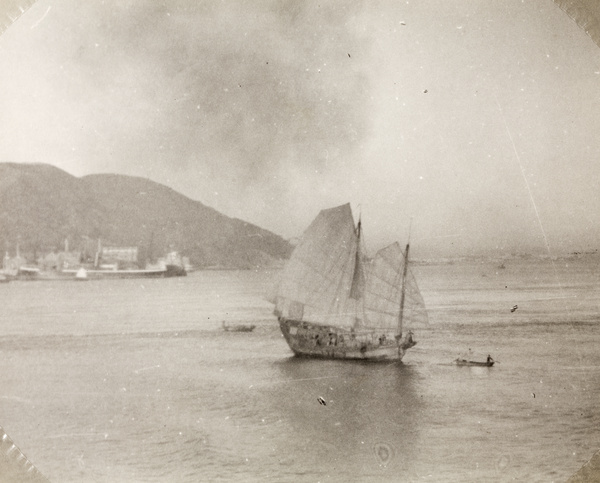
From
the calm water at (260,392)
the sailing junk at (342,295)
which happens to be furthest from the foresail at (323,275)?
the calm water at (260,392)

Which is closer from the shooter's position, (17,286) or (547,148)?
(17,286)

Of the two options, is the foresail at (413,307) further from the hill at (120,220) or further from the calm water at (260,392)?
the hill at (120,220)

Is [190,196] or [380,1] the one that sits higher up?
[380,1]

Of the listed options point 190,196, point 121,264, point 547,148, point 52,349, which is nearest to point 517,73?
point 547,148

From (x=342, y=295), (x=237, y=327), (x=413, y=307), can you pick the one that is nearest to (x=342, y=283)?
(x=342, y=295)

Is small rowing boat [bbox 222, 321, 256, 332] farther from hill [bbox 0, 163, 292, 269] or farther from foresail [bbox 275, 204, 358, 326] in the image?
hill [bbox 0, 163, 292, 269]

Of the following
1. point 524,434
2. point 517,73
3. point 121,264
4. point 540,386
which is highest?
point 517,73

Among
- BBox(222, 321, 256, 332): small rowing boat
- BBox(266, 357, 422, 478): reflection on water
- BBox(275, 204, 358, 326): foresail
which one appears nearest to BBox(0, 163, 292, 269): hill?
BBox(275, 204, 358, 326): foresail

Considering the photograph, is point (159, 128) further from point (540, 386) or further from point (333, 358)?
point (540, 386)
